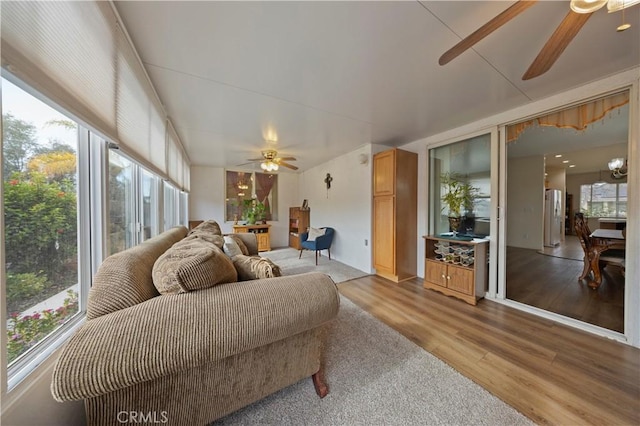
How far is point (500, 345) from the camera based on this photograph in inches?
68.1

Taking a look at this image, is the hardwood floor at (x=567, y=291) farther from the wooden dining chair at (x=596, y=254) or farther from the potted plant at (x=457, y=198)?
the potted plant at (x=457, y=198)

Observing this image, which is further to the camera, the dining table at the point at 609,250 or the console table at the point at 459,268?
the dining table at the point at 609,250

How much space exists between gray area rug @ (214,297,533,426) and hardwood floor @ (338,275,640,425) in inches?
6.0

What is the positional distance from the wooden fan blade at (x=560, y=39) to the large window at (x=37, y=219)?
97.7 inches

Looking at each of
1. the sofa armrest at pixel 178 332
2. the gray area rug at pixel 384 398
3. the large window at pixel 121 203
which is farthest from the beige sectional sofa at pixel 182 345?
the large window at pixel 121 203

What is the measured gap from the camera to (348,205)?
4242mm

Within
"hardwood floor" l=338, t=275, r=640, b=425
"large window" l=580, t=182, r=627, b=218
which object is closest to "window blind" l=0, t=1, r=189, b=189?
"hardwood floor" l=338, t=275, r=640, b=425

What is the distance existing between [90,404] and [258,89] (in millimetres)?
2321

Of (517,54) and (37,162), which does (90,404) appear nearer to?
(37,162)

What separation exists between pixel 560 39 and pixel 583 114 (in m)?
1.58

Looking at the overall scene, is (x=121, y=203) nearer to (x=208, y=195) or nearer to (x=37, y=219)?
(x=37, y=219)

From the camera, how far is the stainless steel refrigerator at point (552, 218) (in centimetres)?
551

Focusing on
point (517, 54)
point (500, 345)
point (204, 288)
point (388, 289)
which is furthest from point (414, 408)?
point (517, 54)

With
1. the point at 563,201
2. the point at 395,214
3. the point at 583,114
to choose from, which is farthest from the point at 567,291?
the point at 563,201
